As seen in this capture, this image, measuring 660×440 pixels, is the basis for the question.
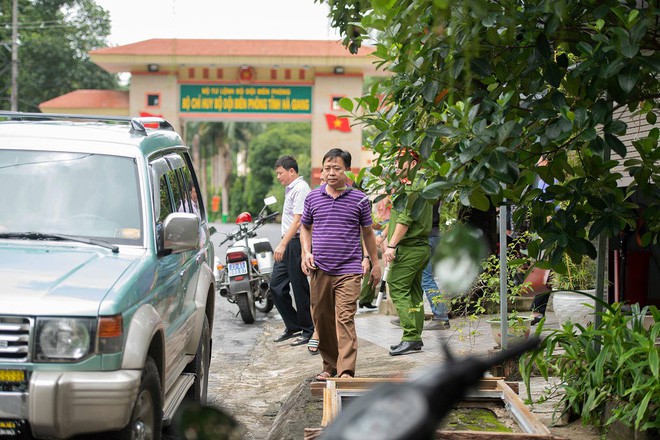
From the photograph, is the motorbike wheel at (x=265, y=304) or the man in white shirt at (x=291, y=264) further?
the motorbike wheel at (x=265, y=304)

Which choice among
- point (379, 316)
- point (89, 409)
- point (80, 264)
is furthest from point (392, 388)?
point (379, 316)

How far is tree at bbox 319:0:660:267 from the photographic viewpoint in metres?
3.39

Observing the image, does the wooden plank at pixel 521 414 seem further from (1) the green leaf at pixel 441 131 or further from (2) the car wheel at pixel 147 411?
(2) the car wheel at pixel 147 411

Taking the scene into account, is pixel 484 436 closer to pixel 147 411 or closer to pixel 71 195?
pixel 147 411

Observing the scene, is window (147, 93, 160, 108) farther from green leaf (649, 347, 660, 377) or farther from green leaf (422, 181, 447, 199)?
green leaf (422, 181, 447, 199)

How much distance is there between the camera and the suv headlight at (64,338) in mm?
3650

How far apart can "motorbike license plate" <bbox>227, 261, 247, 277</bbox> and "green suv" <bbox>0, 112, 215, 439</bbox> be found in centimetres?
507

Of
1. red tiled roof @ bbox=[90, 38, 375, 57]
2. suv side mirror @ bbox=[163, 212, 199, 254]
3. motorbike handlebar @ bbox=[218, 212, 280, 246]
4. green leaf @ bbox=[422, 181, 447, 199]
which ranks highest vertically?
red tiled roof @ bbox=[90, 38, 375, 57]

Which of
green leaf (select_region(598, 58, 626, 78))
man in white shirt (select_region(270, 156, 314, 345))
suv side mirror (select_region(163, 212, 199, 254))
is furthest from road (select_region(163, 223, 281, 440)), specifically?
green leaf (select_region(598, 58, 626, 78))

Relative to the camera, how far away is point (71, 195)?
4.73 metres

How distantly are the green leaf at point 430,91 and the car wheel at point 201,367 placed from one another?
109 inches

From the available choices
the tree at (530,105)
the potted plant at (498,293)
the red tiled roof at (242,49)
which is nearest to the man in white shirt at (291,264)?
the potted plant at (498,293)

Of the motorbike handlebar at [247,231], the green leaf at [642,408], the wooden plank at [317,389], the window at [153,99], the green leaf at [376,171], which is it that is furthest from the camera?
the window at [153,99]

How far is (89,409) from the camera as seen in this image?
362 centimetres
